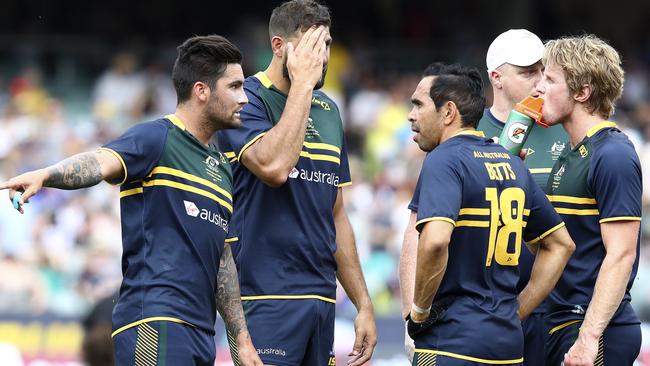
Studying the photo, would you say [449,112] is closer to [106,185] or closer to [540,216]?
[540,216]

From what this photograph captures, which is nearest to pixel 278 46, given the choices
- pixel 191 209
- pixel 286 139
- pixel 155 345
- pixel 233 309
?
pixel 286 139

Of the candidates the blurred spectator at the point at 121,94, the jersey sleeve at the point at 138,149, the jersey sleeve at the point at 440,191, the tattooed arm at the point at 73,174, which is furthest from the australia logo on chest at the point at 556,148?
the blurred spectator at the point at 121,94

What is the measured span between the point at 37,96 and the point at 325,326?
12.3 m

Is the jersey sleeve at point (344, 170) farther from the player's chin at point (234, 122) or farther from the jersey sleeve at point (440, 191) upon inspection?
the jersey sleeve at point (440, 191)

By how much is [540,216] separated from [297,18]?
1756 millimetres

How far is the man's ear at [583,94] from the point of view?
21.0 feet

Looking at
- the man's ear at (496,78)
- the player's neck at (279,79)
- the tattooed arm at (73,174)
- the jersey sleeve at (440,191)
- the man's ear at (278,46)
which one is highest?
the man's ear at (278,46)

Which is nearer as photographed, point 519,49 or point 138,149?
point 138,149

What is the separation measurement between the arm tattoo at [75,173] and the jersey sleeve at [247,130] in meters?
1.11

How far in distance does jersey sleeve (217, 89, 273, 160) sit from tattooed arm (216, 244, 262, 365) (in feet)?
2.06

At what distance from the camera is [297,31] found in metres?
6.72

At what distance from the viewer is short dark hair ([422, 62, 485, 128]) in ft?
20.4

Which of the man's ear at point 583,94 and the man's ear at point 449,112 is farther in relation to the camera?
the man's ear at point 583,94

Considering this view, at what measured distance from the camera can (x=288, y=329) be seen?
6523 millimetres
